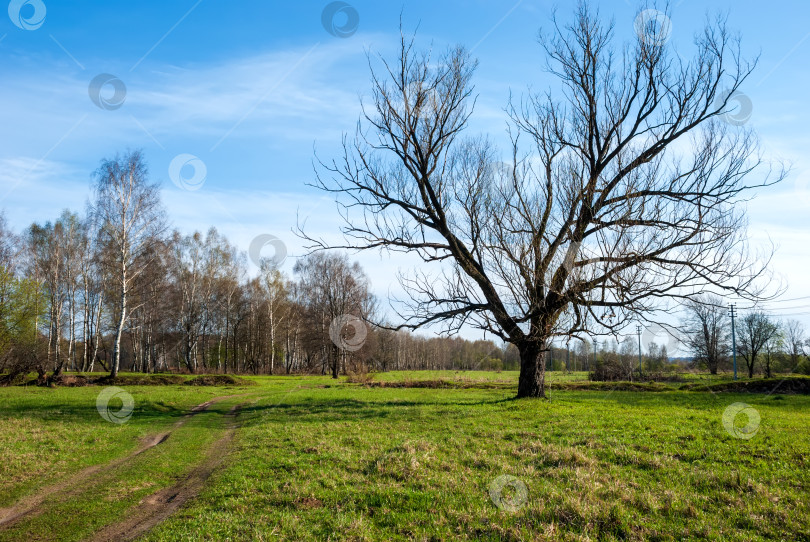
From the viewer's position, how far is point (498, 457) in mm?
10016

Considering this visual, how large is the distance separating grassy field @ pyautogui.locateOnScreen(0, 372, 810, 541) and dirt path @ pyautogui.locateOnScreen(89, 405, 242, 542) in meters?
0.17

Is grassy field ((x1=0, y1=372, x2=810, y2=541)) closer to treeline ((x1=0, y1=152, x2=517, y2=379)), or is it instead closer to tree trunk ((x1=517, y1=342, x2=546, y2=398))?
tree trunk ((x1=517, y1=342, x2=546, y2=398))

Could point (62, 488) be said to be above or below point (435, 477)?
below

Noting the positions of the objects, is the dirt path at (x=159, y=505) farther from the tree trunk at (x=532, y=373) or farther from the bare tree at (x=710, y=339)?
the bare tree at (x=710, y=339)

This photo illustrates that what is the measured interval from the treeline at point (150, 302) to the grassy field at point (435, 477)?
19314 mm

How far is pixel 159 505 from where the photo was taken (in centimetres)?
796

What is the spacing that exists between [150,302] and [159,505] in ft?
158

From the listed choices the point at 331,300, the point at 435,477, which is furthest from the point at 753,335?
the point at 435,477

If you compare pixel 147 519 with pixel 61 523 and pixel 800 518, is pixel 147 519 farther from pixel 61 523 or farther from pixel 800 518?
pixel 800 518

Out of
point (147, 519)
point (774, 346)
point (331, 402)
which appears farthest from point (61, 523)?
point (774, 346)

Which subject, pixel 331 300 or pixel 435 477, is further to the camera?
pixel 331 300

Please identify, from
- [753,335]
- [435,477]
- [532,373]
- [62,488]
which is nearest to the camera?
[435,477]

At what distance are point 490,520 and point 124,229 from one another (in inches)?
1319

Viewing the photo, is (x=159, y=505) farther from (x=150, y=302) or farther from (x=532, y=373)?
(x=150, y=302)
